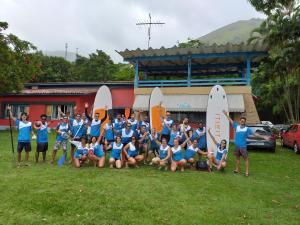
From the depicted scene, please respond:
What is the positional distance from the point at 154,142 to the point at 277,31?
500 inches

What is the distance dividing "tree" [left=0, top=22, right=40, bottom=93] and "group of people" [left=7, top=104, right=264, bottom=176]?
44.5 feet

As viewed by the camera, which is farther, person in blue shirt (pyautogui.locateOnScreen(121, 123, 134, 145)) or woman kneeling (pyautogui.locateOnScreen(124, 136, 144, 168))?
person in blue shirt (pyautogui.locateOnScreen(121, 123, 134, 145))

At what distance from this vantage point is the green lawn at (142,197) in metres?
5.48

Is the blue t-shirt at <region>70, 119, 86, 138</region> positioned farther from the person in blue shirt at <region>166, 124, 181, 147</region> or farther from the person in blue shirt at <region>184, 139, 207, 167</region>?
the person in blue shirt at <region>184, 139, 207, 167</region>

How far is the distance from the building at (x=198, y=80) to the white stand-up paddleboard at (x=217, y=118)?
5.90m

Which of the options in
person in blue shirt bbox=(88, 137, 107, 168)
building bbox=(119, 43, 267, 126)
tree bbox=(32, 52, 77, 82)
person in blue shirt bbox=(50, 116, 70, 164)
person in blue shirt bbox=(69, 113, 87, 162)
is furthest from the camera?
tree bbox=(32, 52, 77, 82)

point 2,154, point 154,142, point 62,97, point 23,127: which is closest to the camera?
point 23,127

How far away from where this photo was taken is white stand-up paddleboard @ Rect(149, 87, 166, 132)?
40.3ft

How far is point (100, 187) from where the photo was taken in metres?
7.16

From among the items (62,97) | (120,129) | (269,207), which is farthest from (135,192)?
(62,97)

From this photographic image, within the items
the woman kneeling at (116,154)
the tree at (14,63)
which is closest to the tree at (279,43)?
the woman kneeling at (116,154)

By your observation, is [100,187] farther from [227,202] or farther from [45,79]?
[45,79]

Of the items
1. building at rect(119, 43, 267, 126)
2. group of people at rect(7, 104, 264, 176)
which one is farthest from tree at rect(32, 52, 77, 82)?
group of people at rect(7, 104, 264, 176)

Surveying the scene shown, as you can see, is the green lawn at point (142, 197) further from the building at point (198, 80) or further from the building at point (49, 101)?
the building at point (49, 101)
